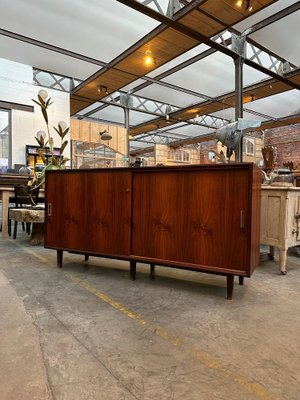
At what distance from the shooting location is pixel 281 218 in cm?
272

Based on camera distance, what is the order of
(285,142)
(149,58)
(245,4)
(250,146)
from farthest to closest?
(250,146) < (285,142) < (149,58) < (245,4)

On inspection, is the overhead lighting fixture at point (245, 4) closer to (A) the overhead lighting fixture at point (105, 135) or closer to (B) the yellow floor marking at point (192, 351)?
(B) the yellow floor marking at point (192, 351)

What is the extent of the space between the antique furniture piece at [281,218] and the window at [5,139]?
712cm

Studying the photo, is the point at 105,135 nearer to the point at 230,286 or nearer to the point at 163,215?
the point at 163,215

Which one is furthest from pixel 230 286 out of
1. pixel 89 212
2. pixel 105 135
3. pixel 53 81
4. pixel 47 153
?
pixel 53 81

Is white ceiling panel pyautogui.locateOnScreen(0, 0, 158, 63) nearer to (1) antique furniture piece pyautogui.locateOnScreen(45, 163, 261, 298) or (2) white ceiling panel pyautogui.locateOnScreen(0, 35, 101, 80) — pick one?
(2) white ceiling panel pyautogui.locateOnScreen(0, 35, 101, 80)

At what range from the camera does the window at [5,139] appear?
7.77 meters

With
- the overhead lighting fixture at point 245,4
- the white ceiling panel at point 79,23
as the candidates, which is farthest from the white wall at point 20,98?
the overhead lighting fixture at point 245,4

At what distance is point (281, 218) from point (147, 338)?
1865 mm

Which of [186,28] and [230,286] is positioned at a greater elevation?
[186,28]

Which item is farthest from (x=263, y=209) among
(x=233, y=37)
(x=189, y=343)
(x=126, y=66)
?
(x=126, y=66)

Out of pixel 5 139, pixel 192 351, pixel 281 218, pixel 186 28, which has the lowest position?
pixel 192 351

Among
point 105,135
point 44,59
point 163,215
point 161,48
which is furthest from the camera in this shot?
point 105,135

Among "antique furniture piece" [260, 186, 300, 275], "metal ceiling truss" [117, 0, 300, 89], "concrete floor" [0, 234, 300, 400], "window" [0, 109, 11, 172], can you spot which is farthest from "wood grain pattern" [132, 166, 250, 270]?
"window" [0, 109, 11, 172]
